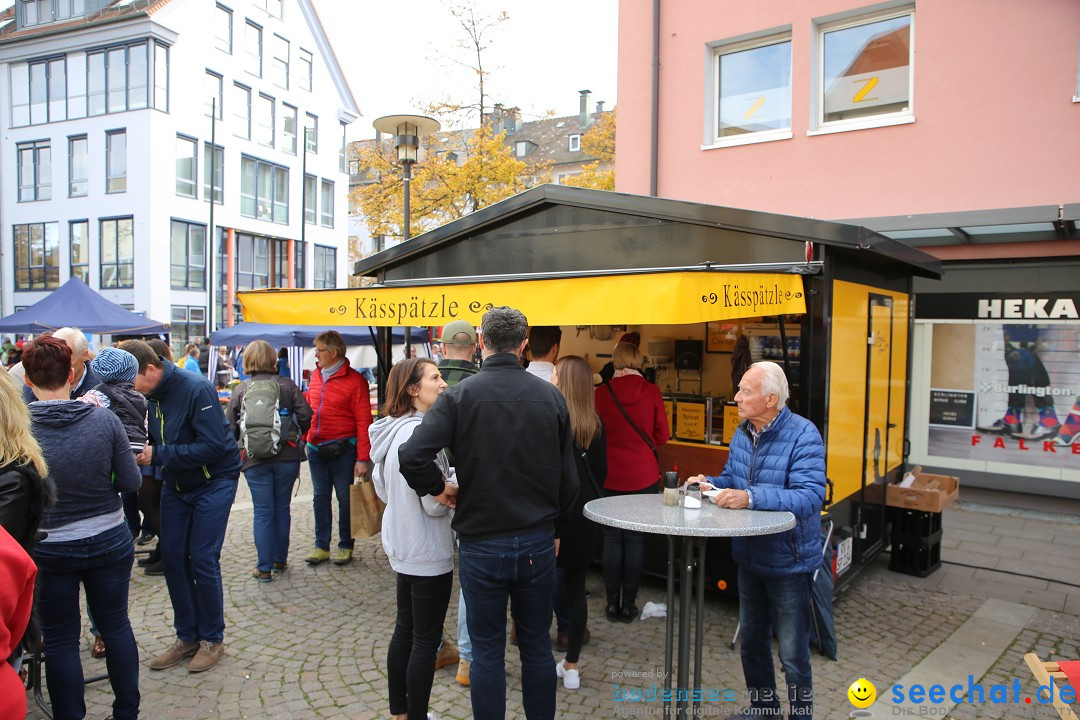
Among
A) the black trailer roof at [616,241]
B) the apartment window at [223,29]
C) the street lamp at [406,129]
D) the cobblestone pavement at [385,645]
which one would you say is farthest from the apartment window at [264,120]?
the cobblestone pavement at [385,645]

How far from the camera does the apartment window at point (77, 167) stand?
90.2ft

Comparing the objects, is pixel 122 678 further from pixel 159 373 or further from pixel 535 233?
pixel 535 233

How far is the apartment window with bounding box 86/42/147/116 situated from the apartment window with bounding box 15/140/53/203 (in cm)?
301

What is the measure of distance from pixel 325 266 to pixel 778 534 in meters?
35.1

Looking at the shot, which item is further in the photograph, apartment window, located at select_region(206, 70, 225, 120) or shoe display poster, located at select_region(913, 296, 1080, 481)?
apartment window, located at select_region(206, 70, 225, 120)

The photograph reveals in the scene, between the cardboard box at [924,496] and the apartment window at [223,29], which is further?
Answer: the apartment window at [223,29]

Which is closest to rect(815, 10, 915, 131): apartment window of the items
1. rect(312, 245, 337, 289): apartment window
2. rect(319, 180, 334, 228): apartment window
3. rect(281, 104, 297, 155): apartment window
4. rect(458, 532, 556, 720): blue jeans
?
rect(458, 532, 556, 720): blue jeans

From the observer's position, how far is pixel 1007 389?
8273 millimetres

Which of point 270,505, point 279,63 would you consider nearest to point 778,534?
point 270,505

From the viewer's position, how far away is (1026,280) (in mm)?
7703

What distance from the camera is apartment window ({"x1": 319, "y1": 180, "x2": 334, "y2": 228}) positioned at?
1379 inches

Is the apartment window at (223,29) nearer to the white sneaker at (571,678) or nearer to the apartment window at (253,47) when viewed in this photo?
the apartment window at (253,47)

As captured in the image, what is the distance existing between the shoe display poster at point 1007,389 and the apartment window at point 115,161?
27.7 m

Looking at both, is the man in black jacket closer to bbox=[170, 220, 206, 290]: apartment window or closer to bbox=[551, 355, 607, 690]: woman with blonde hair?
bbox=[551, 355, 607, 690]: woman with blonde hair
